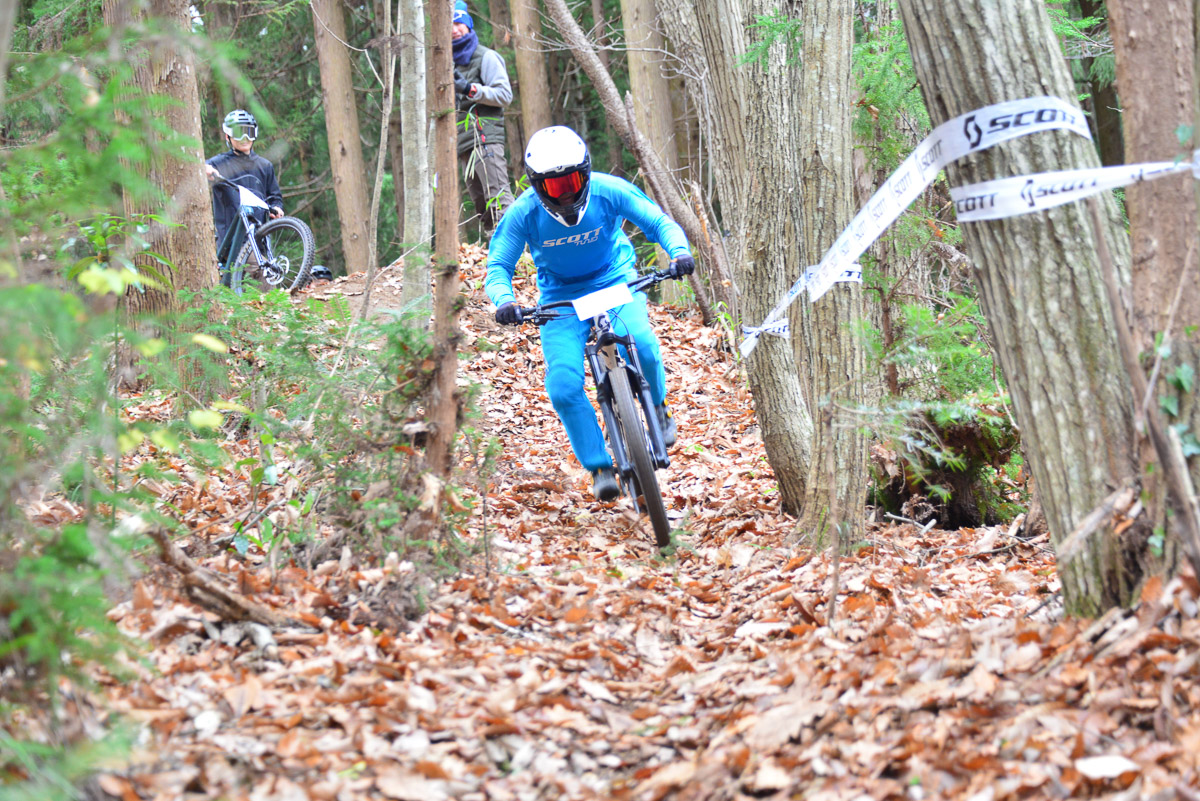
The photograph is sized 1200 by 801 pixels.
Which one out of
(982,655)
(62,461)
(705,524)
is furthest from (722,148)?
(62,461)

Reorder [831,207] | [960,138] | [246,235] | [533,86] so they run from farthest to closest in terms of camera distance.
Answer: [533,86] < [246,235] < [831,207] < [960,138]

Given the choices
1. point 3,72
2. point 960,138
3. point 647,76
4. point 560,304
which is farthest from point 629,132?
point 3,72

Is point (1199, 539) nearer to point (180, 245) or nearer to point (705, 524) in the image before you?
point (705, 524)

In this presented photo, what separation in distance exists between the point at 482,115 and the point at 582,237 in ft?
18.7

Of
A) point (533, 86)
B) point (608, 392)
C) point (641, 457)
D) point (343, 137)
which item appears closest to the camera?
point (641, 457)

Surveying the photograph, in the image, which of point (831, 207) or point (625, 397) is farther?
point (625, 397)

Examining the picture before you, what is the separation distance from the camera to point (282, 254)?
33.9 feet

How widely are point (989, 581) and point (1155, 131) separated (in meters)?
2.15

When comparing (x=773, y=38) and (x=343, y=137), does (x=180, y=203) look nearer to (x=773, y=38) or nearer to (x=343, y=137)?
(x=773, y=38)

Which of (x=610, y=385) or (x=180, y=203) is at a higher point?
(x=180, y=203)

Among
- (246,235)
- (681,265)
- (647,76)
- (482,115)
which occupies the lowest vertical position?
(681,265)

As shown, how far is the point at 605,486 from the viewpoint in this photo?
17.6 ft

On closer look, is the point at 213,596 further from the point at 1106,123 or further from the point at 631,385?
the point at 1106,123

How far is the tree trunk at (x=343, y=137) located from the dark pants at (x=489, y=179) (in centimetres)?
384
